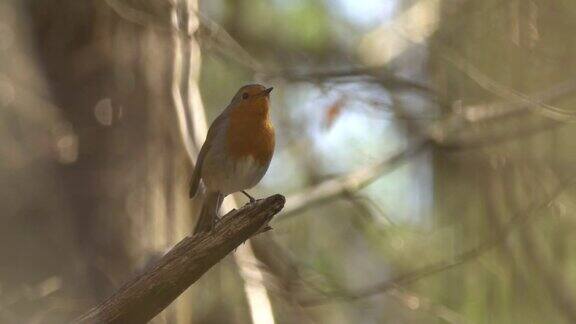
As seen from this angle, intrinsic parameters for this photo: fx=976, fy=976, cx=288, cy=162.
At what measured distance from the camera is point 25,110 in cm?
545

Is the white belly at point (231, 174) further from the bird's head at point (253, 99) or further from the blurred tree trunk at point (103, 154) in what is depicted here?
the blurred tree trunk at point (103, 154)

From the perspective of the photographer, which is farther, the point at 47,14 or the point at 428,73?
the point at 428,73

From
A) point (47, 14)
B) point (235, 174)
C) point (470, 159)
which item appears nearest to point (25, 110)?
point (47, 14)

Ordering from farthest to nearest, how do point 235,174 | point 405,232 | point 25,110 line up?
point 405,232, point 25,110, point 235,174

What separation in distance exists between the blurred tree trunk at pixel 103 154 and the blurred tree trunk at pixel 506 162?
1591 mm

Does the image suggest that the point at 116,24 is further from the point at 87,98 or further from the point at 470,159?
the point at 470,159

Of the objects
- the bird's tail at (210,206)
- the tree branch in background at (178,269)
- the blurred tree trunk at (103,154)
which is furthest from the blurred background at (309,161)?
the tree branch in background at (178,269)

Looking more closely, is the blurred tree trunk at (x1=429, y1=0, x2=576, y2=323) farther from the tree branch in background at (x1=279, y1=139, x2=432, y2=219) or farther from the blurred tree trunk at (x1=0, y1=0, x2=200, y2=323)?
the blurred tree trunk at (x1=0, y1=0, x2=200, y2=323)

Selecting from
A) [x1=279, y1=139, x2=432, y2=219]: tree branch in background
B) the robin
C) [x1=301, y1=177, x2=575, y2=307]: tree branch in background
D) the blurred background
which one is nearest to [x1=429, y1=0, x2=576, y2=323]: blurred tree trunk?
the blurred background

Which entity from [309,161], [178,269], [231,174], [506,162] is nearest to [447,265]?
[231,174]

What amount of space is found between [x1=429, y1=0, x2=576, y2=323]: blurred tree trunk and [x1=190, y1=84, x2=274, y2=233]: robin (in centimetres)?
157

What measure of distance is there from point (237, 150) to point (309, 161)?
2.44 m

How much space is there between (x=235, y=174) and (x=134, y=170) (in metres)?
1.04

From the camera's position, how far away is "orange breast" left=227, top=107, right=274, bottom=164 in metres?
4.01
